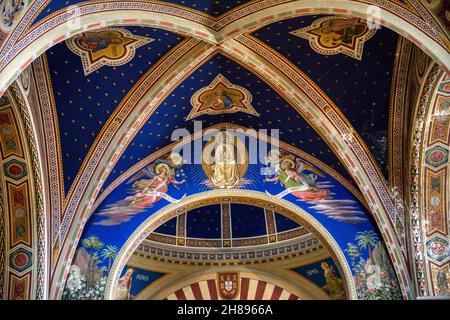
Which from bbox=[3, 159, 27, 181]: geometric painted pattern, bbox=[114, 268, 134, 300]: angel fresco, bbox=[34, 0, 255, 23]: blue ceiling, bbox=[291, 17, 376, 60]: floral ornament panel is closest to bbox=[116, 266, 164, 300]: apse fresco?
bbox=[114, 268, 134, 300]: angel fresco

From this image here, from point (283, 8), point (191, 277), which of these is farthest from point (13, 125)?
point (191, 277)

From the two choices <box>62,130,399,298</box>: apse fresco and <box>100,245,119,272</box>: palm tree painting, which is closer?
<box>62,130,399,298</box>: apse fresco

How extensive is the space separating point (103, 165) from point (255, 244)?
19.4ft

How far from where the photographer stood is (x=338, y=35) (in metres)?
12.3

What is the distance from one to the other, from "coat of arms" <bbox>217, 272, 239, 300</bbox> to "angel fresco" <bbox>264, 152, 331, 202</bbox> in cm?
416

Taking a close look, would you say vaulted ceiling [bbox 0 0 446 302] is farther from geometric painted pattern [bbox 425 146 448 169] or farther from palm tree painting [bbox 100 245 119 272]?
geometric painted pattern [bbox 425 146 448 169]

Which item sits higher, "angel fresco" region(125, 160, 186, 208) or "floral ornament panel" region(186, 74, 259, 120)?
"floral ornament panel" region(186, 74, 259, 120)

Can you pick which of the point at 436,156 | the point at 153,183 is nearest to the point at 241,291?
the point at 153,183

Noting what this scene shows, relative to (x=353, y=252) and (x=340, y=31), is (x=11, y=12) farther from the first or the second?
(x=353, y=252)

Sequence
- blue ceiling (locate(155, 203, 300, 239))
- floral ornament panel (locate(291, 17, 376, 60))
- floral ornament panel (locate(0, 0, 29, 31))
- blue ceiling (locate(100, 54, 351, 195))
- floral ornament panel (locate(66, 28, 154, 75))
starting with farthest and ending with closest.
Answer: blue ceiling (locate(155, 203, 300, 239)) → blue ceiling (locate(100, 54, 351, 195)) → floral ornament panel (locate(66, 28, 154, 75)) → floral ornament panel (locate(291, 17, 376, 60)) → floral ornament panel (locate(0, 0, 29, 31))

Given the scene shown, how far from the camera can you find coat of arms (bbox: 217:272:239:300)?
1830 cm

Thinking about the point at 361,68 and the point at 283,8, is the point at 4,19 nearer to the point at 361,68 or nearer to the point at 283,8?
the point at 283,8

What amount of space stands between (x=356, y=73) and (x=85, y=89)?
4.73 meters

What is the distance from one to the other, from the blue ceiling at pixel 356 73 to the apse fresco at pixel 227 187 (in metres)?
1.48
